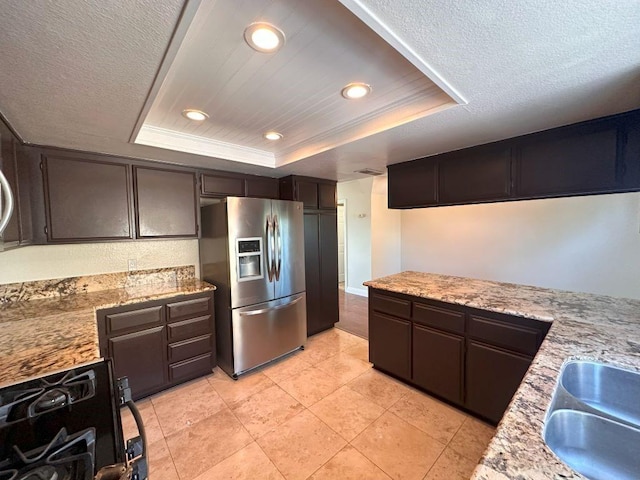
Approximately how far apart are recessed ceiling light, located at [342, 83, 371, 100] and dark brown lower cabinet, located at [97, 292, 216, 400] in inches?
86.6

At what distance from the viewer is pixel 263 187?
3277 mm

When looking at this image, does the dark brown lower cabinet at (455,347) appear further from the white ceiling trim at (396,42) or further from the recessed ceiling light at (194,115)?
the recessed ceiling light at (194,115)

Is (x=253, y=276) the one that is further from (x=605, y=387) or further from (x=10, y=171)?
(x=605, y=387)

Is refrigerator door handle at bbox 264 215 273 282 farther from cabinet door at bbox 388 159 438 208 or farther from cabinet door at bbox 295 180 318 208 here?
cabinet door at bbox 388 159 438 208

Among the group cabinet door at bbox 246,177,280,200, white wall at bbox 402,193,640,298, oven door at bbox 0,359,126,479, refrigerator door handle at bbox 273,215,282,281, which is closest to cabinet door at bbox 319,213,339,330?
cabinet door at bbox 246,177,280,200

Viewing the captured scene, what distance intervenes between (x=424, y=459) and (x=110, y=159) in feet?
11.1

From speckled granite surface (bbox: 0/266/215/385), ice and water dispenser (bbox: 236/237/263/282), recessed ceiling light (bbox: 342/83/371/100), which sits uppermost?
recessed ceiling light (bbox: 342/83/371/100)

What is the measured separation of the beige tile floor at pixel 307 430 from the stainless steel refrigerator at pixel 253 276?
13.0 inches

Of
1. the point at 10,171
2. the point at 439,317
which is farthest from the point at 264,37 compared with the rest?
the point at 439,317

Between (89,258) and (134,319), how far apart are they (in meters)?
0.84

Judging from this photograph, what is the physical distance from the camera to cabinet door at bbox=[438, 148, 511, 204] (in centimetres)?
207

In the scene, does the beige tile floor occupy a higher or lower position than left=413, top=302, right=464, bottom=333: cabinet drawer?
lower

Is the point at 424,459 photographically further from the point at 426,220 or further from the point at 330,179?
the point at 426,220

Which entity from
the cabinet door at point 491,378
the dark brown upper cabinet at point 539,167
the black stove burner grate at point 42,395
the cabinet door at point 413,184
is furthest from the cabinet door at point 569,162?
the black stove burner grate at point 42,395
